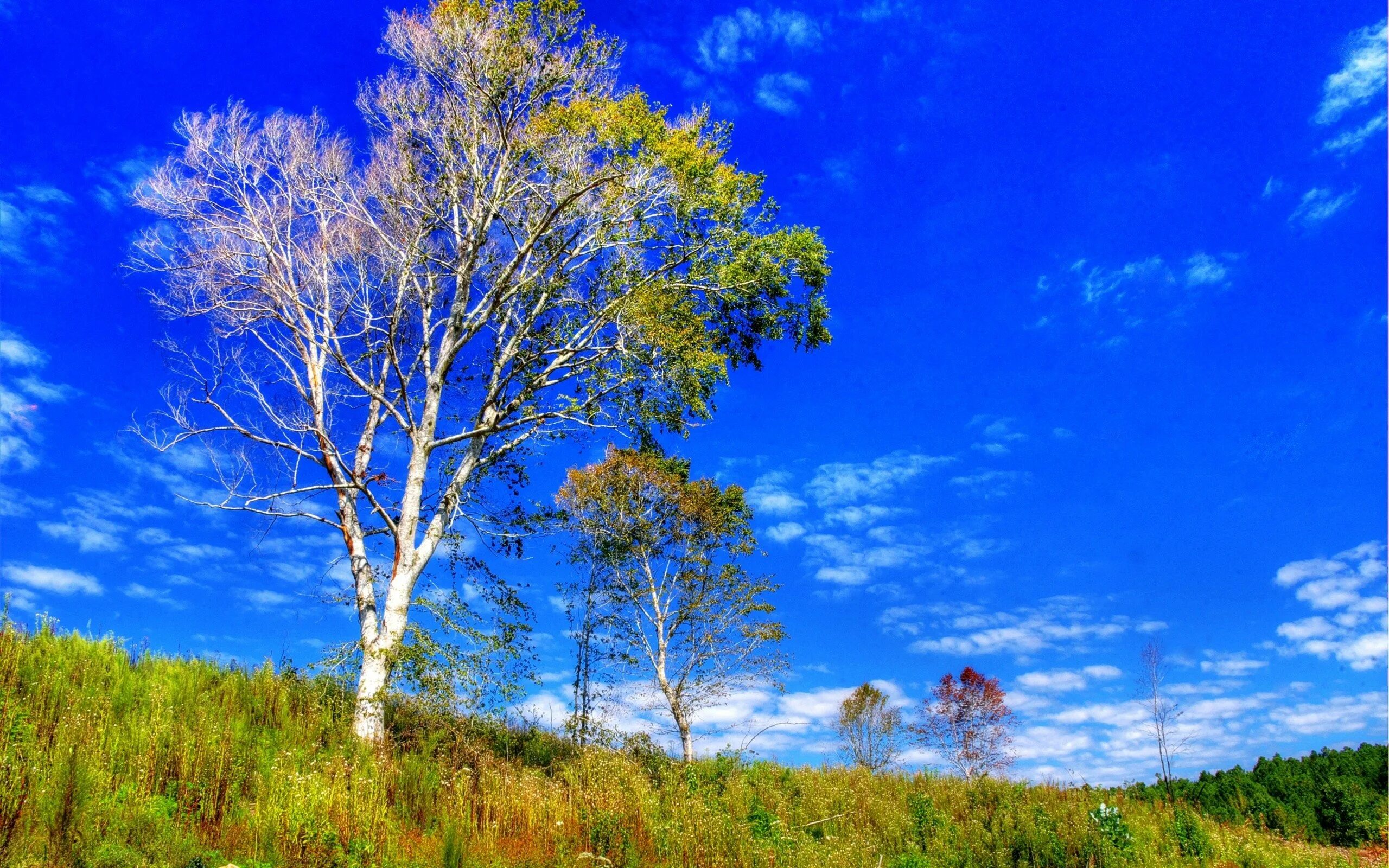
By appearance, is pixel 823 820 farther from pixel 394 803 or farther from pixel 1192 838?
pixel 394 803

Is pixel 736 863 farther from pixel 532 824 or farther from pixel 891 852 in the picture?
pixel 891 852

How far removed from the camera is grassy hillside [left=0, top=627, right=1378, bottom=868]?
5.79 metres

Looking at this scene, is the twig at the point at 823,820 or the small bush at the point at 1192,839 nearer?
the twig at the point at 823,820

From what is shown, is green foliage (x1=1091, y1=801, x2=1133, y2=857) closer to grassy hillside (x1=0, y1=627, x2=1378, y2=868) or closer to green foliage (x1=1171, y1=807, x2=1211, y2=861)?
grassy hillside (x1=0, y1=627, x2=1378, y2=868)

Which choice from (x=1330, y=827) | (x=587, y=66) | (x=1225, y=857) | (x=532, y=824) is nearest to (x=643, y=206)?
(x=587, y=66)

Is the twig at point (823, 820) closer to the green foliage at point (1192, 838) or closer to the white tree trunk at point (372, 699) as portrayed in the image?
the green foliage at point (1192, 838)

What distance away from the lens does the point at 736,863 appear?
23.4ft

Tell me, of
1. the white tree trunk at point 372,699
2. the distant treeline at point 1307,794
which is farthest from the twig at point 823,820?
the distant treeline at point 1307,794

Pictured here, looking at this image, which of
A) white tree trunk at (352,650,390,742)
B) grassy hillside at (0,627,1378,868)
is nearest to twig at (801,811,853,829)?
grassy hillside at (0,627,1378,868)

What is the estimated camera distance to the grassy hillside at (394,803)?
5793mm

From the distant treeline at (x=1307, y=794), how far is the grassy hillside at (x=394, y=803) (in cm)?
177

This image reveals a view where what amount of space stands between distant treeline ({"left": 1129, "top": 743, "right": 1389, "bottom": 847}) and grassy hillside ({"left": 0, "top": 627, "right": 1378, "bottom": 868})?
177 cm

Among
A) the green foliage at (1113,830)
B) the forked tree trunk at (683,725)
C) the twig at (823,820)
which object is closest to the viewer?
the green foliage at (1113,830)

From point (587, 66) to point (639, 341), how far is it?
5.33 m
